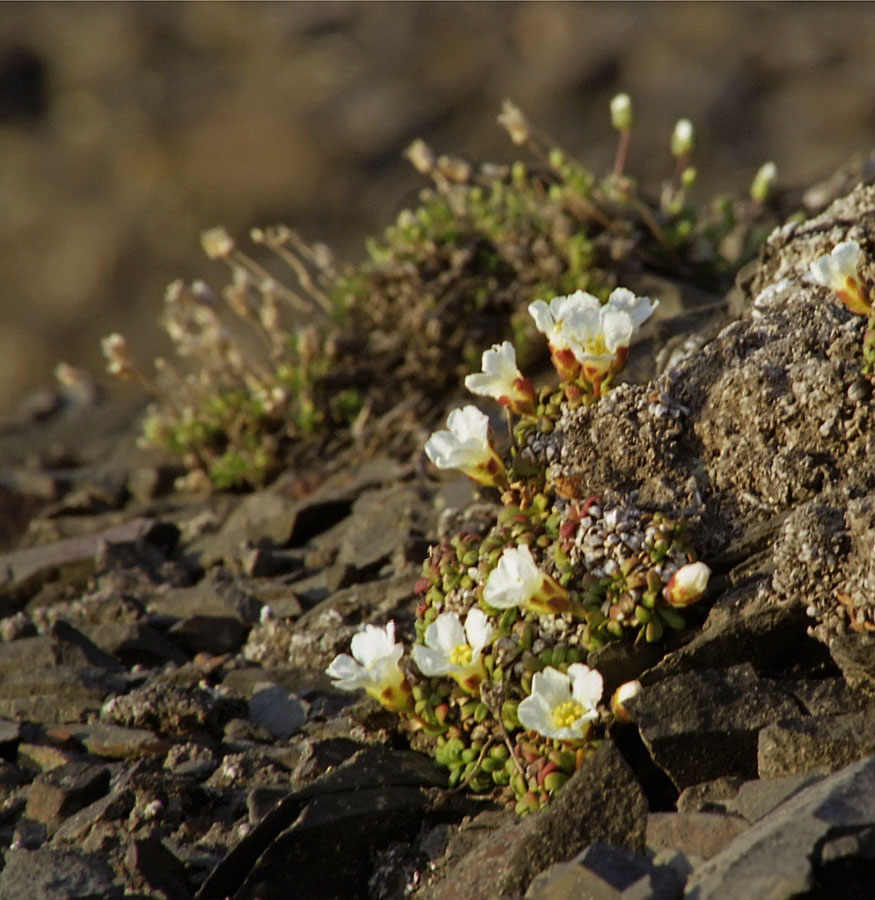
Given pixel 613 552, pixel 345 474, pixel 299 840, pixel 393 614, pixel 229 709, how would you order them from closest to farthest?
pixel 299 840, pixel 613 552, pixel 229 709, pixel 393 614, pixel 345 474

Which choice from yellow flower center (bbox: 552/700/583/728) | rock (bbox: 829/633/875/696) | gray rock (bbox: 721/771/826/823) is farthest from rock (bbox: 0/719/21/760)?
rock (bbox: 829/633/875/696)

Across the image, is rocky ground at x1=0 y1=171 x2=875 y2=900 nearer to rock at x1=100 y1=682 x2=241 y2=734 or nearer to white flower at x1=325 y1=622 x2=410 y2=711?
rock at x1=100 y1=682 x2=241 y2=734

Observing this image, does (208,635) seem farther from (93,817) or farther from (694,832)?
(694,832)

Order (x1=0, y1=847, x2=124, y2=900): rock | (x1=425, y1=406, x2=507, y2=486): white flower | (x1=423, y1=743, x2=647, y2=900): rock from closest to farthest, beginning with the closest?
(x1=423, y1=743, x2=647, y2=900): rock, (x1=0, y1=847, x2=124, y2=900): rock, (x1=425, y1=406, x2=507, y2=486): white flower

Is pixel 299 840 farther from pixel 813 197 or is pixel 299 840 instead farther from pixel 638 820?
pixel 813 197

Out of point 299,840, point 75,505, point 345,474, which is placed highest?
point 75,505

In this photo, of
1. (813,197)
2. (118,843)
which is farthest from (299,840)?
(813,197)

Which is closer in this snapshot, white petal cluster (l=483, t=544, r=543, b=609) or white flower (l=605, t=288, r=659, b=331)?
white petal cluster (l=483, t=544, r=543, b=609)

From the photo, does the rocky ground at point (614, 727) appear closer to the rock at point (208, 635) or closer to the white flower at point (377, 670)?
the rock at point (208, 635)
